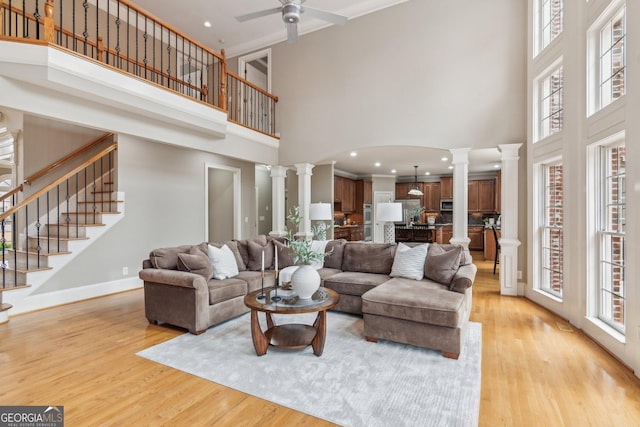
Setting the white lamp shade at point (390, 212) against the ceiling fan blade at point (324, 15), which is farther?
the white lamp shade at point (390, 212)

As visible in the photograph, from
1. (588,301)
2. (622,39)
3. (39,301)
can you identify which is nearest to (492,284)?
(588,301)

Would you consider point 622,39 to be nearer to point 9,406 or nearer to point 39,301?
point 9,406

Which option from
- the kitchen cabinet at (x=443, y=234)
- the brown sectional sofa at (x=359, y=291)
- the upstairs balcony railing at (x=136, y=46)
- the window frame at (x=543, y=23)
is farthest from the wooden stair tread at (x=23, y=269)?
the kitchen cabinet at (x=443, y=234)

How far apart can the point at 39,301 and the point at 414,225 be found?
31.5 feet

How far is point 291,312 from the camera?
106 inches

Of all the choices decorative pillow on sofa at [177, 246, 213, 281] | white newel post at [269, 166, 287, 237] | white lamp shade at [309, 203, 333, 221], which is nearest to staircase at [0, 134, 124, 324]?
decorative pillow on sofa at [177, 246, 213, 281]

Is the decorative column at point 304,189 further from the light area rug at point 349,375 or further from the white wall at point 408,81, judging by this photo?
the light area rug at point 349,375

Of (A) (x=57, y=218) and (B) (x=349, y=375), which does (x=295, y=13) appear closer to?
(B) (x=349, y=375)

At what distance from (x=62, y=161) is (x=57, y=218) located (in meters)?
0.91

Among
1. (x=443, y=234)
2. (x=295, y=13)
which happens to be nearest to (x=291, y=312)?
(x=295, y=13)

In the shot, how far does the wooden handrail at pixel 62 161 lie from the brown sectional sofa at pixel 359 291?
2.64 metres

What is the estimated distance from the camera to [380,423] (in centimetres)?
193

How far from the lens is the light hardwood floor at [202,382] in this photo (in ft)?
6.66

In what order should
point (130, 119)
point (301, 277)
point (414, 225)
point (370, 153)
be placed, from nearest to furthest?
point (301, 277) → point (130, 119) → point (370, 153) → point (414, 225)
